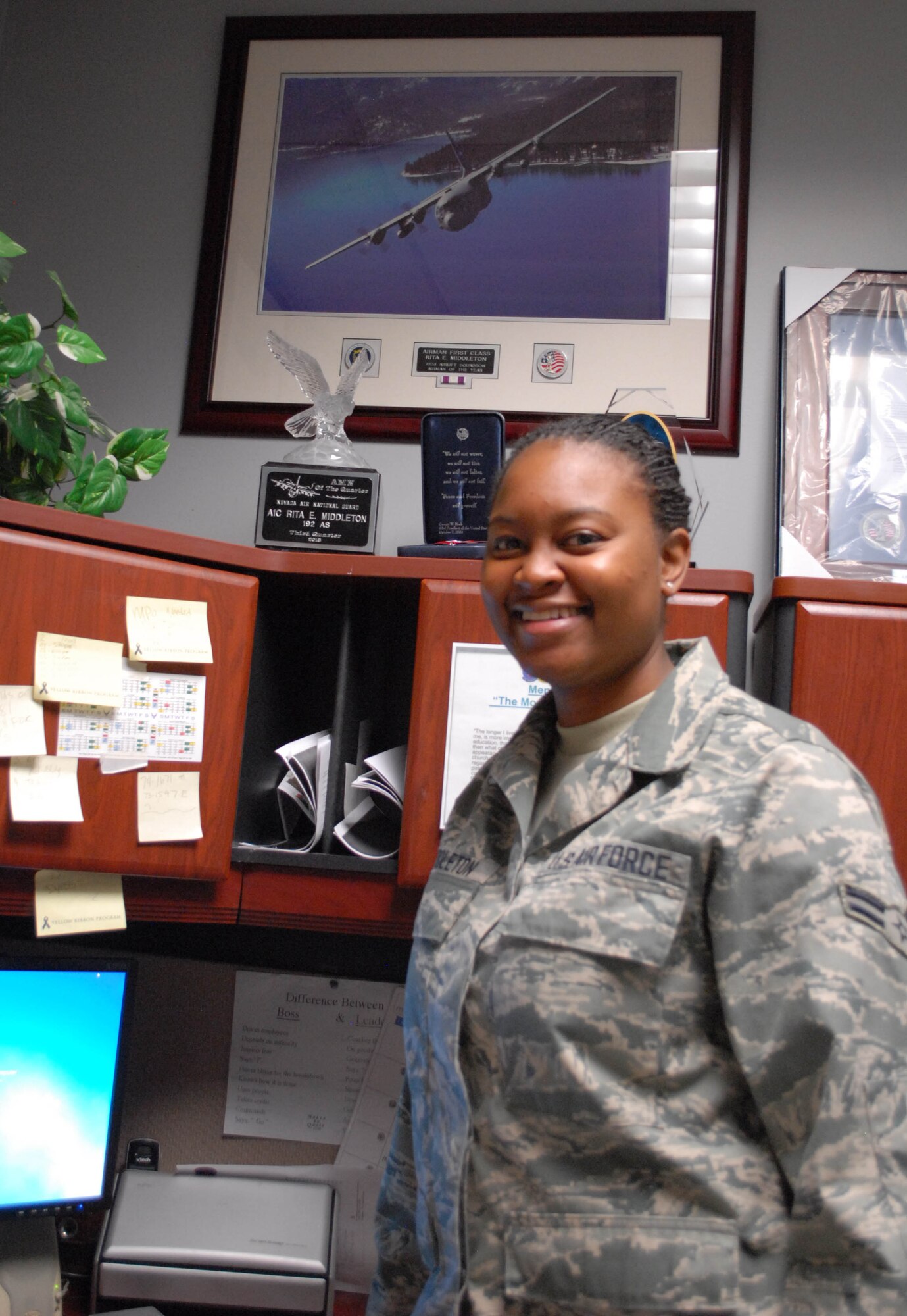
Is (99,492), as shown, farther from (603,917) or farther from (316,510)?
(603,917)

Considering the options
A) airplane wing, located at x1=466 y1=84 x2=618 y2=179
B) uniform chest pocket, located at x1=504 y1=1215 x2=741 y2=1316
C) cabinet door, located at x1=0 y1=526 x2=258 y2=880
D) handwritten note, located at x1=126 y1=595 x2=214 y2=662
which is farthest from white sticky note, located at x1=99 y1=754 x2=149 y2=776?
airplane wing, located at x1=466 y1=84 x2=618 y2=179

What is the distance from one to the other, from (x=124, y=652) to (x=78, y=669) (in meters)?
0.05

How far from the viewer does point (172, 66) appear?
182 centimetres

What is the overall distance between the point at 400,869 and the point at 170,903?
269 mm

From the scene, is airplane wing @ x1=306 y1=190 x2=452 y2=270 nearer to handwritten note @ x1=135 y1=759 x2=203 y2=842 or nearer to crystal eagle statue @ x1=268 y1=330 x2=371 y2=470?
crystal eagle statue @ x1=268 y1=330 x2=371 y2=470

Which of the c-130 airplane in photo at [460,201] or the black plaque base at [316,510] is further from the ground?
the c-130 airplane in photo at [460,201]

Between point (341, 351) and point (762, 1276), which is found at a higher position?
point (341, 351)

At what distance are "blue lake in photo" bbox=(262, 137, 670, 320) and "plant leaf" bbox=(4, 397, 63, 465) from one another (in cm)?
57

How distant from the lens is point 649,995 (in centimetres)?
70

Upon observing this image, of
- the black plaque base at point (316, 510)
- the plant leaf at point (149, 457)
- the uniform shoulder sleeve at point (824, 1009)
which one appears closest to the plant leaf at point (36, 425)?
the plant leaf at point (149, 457)

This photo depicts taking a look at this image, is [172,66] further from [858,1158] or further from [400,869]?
[858,1158]

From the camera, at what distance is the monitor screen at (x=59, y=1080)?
49.5 inches

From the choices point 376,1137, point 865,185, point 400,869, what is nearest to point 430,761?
point 400,869

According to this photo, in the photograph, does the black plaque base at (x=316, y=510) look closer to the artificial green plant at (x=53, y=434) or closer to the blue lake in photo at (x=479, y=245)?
the artificial green plant at (x=53, y=434)
